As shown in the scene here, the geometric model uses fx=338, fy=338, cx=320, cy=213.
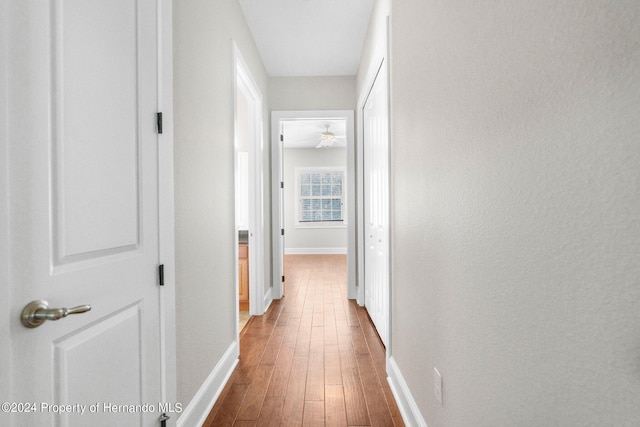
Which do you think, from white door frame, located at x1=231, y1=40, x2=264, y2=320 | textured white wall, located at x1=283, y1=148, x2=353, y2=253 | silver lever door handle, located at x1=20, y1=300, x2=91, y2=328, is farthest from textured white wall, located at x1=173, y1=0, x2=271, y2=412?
textured white wall, located at x1=283, y1=148, x2=353, y2=253

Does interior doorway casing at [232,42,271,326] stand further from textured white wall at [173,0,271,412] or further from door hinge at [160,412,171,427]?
door hinge at [160,412,171,427]

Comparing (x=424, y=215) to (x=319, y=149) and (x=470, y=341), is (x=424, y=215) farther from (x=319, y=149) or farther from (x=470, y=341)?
(x=319, y=149)

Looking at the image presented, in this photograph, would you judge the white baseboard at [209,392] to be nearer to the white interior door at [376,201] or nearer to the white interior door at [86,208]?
the white interior door at [86,208]

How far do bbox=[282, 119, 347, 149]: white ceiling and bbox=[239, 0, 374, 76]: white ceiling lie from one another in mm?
2185

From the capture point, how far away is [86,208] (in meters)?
0.99

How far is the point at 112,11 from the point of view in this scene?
1109 mm

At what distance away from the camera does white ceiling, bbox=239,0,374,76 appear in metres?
2.82

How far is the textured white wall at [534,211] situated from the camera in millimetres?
541

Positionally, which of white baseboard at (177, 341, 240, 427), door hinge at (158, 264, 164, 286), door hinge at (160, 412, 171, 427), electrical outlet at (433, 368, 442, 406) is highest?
door hinge at (158, 264, 164, 286)

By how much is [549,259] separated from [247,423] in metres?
1.69

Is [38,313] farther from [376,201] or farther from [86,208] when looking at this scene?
[376,201]

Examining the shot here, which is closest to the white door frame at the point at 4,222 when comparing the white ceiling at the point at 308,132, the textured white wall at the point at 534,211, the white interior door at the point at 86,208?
the white interior door at the point at 86,208

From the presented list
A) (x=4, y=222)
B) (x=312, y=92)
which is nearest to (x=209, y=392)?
(x=4, y=222)

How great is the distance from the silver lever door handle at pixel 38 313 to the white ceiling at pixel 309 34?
2.74 m
